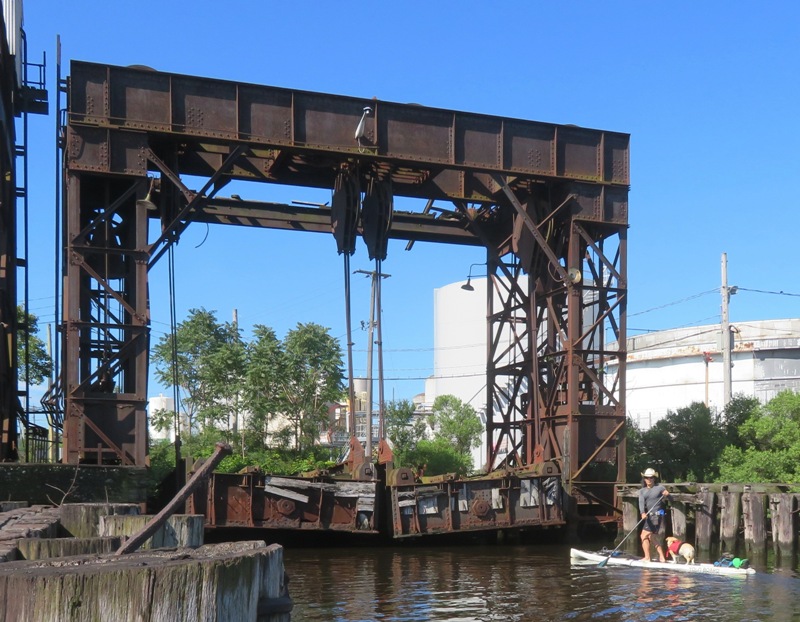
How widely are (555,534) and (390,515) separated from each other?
474 centimetres

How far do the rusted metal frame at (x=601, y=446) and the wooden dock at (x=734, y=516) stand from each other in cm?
114

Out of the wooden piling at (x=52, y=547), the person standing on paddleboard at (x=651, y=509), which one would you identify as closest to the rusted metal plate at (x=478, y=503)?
the person standing on paddleboard at (x=651, y=509)

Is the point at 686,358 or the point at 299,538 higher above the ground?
the point at 686,358

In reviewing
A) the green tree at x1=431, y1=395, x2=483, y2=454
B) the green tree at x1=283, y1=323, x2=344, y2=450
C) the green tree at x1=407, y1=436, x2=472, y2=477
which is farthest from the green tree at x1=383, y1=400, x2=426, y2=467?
the green tree at x1=407, y1=436, x2=472, y2=477

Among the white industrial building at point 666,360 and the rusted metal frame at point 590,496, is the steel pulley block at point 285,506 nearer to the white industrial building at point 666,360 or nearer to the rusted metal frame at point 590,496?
the rusted metal frame at point 590,496

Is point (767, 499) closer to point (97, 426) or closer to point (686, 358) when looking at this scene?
point (97, 426)

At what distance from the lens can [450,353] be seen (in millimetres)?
76938

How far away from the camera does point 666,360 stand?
2982 inches

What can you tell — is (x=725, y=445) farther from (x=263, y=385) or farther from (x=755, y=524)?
(x=263, y=385)

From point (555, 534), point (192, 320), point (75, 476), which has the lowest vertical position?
point (555, 534)

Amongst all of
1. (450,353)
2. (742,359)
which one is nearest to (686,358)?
(742,359)


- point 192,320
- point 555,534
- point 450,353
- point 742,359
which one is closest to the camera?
point 555,534

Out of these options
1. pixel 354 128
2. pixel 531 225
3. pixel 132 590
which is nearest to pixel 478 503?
pixel 531 225

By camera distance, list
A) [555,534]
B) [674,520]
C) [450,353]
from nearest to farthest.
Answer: [674,520]
[555,534]
[450,353]
